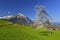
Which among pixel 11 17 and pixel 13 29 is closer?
pixel 13 29

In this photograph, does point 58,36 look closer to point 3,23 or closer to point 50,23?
point 50,23

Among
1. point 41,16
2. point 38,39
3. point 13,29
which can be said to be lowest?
point 38,39

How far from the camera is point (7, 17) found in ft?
44.7

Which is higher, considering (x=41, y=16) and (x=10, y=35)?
(x=41, y=16)

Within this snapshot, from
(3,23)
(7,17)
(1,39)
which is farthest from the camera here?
(7,17)

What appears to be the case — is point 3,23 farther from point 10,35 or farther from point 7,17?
point 10,35

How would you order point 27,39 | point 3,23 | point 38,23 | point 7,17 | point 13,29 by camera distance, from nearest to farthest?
point 27,39 < point 13,29 < point 3,23 < point 7,17 < point 38,23

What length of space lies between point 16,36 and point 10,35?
0.40 m

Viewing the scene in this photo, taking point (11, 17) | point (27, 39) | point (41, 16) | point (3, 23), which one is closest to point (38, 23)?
point (41, 16)

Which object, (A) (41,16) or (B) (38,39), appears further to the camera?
(A) (41,16)

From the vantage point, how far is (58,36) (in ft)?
38.8

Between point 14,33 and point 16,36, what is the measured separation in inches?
18.7

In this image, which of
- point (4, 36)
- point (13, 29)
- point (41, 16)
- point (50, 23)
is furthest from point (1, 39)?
point (50, 23)

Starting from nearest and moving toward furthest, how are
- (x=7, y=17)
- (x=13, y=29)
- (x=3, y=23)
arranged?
(x=13, y=29) < (x=3, y=23) < (x=7, y=17)
